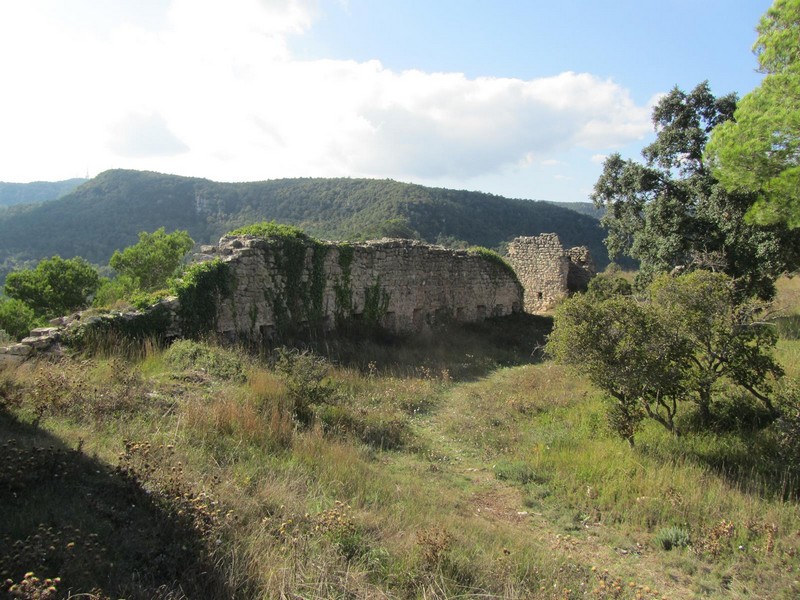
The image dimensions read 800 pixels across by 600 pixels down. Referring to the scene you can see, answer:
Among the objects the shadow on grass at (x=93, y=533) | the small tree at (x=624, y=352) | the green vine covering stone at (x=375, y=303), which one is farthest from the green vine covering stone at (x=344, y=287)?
the shadow on grass at (x=93, y=533)

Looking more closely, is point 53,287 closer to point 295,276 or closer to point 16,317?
point 16,317

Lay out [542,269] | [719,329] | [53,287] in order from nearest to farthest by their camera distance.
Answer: [719,329] < [53,287] < [542,269]

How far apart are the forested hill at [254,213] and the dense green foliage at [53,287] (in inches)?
1123

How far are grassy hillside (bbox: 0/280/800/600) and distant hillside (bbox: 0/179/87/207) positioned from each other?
413 feet

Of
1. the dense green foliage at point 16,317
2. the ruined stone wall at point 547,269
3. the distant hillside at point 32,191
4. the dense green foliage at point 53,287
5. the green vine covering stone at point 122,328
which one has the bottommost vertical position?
the dense green foliage at point 16,317

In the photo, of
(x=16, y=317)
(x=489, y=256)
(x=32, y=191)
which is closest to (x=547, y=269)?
(x=489, y=256)

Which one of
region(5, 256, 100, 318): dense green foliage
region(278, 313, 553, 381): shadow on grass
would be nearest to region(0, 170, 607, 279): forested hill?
region(5, 256, 100, 318): dense green foliage

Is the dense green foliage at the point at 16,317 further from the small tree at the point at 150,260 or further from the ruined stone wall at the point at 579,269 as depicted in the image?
the ruined stone wall at the point at 579,269

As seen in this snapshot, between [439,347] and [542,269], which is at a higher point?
[542,269]

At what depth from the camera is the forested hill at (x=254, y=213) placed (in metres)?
57.0

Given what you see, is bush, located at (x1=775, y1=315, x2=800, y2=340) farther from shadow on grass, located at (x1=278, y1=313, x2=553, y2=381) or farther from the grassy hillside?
shadow on grass, located at (x1=278, y1=313, x2=553, y2=381)

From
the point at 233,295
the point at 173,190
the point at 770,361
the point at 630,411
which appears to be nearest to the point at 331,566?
the point at 630,411

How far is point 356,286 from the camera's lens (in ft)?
46.0

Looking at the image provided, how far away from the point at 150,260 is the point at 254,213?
45443 millimetres
